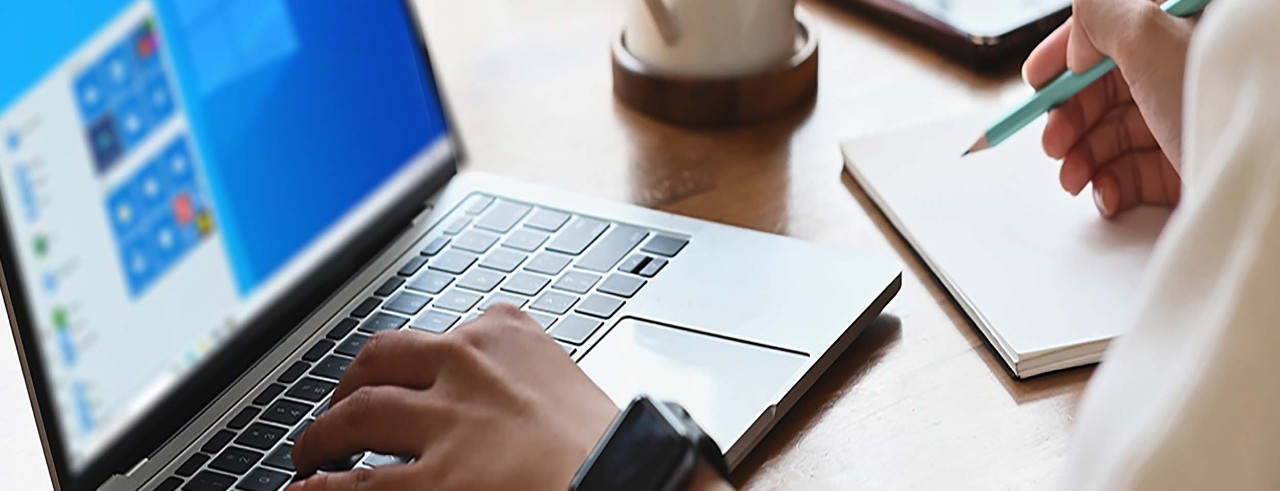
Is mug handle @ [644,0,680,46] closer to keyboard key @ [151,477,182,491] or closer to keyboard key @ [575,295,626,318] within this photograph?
keyboard key @ [575,295,626,318]

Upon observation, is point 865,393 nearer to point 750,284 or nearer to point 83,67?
point 750,284

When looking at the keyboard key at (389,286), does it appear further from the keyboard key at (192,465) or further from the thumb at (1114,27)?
the thumb at (1114,27)

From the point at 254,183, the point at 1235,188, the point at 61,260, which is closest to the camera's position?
the point at 1235,188

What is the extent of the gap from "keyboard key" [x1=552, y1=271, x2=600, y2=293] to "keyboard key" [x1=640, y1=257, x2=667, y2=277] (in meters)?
0.03

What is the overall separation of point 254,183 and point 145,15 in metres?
0.10

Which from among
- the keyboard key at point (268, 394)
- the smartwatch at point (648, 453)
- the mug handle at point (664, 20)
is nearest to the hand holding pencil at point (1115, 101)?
the mug handle at point (664, 20)

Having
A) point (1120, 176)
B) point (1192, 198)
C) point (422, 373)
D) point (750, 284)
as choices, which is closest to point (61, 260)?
point (422, 373)

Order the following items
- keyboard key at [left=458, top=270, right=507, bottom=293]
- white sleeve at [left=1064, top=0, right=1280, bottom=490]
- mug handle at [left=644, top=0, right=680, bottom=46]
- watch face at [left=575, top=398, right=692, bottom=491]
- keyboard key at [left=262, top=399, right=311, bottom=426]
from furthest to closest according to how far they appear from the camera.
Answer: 1. mug handle at [left=644, top=0, right=680, bottom=46]
2. keyboard key at [left=458, top=270, right=507, bottom=293]
3. keyboard key at [left=262, top=399, right=311, bottom=426]
4. watch face at [left=575, top=398, right=692, bottom=491]
5. white sleeve at [left=1064, top=0, right=1280, bottom=490]

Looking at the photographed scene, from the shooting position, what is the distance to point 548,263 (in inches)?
33.0

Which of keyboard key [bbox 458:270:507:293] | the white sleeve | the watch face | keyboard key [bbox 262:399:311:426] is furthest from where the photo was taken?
keyboard key [bbox 458:270:507:293]

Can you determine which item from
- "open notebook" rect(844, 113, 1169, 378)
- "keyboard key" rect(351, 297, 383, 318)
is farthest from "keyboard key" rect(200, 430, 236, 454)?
"open notebook" rect(844, 113, 1169, 378)

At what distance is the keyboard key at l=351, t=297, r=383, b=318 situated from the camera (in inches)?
31.4

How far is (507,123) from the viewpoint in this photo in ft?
3.42

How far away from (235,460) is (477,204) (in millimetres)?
252
